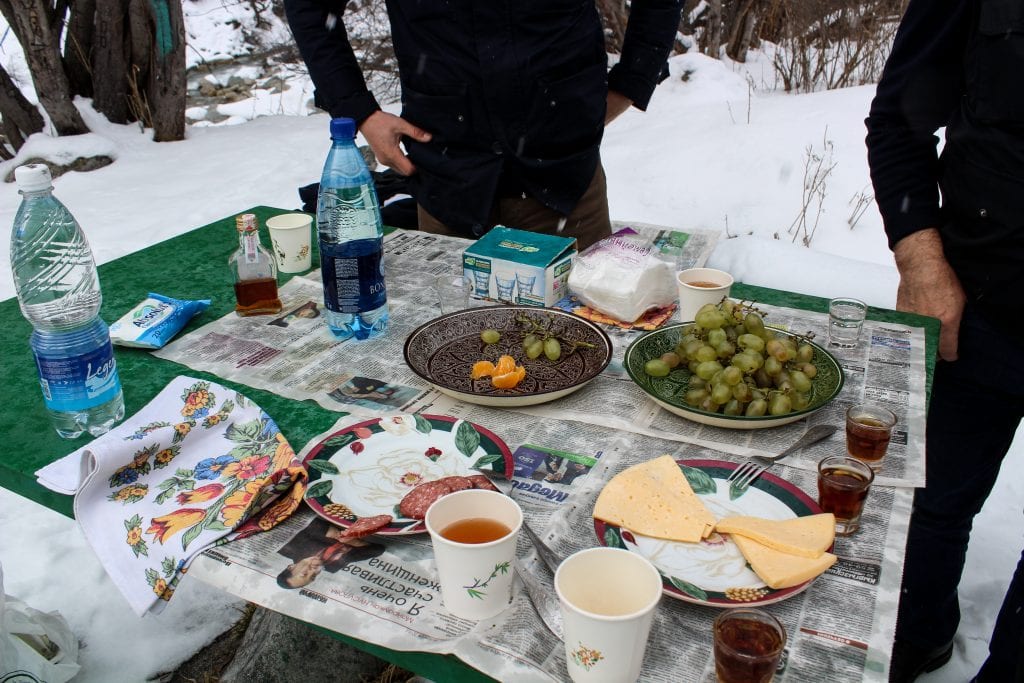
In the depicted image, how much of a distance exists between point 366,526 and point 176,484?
1.32ft

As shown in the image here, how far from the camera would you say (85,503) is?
4.49 feet

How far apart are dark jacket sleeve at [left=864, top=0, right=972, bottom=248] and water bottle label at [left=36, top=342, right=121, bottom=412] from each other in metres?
A: 1.81

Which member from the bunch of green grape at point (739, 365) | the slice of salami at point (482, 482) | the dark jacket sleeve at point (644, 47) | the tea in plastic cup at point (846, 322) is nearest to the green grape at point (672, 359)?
the bunch of green grape at point (739, 365)

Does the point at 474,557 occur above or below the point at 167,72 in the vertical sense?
above

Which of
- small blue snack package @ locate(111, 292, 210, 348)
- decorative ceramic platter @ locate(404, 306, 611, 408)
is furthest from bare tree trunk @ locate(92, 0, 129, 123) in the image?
decorative ceramic platter @ locate(404, 306, 611, 408)

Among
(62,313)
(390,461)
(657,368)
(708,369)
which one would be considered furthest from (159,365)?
(708,369)

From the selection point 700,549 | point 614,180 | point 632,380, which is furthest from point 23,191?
point 614,180

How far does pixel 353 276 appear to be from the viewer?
6.05 feet

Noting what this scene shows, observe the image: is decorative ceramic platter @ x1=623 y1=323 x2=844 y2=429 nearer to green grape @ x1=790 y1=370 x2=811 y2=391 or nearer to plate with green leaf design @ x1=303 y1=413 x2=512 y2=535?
green grape @ x1=790 y1=370 x2=811 y2=391

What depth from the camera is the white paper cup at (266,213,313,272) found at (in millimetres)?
2367

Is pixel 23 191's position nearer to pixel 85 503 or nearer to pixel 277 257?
pixel 85 503

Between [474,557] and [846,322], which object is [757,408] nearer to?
[846,322]

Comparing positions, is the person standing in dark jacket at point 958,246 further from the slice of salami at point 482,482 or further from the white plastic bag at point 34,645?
the white plastic bag at point 34,645

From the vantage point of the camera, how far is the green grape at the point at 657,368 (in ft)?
5.51
